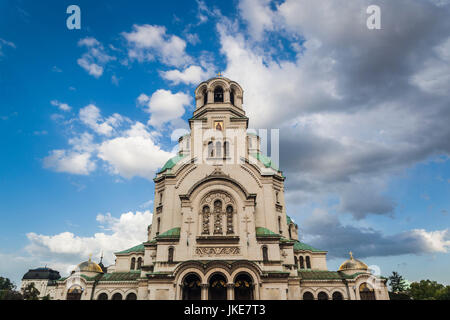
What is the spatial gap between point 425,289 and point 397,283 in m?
12.3

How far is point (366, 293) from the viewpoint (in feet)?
94.0

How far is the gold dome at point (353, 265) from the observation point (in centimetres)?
3059

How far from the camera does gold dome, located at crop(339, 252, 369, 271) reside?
30.6 metres

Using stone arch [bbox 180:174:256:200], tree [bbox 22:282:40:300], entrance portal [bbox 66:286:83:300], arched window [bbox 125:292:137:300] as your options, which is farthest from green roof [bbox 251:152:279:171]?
tree [bbox 22:282:40:300]

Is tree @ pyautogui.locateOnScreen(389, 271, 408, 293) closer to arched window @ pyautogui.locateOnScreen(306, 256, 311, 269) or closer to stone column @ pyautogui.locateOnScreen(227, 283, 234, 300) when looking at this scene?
arched window @ pyautogui.locateOnScreen(306, 256, 311, 269)

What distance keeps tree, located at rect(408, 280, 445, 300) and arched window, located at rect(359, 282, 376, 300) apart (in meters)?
25.7

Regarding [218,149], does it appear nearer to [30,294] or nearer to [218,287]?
[218,287]

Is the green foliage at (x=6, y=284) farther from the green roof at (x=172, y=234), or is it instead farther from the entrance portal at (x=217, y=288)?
the entrance portal at (x=217, y=288)

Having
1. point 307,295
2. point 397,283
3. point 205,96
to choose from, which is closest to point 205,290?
point 307,295

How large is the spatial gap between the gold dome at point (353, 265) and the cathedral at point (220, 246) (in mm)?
102
